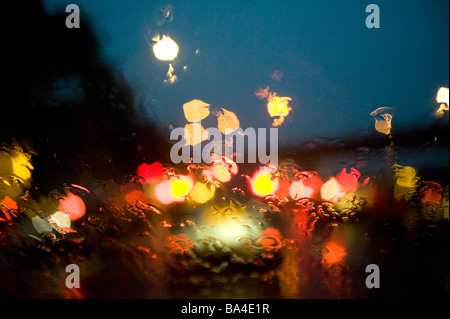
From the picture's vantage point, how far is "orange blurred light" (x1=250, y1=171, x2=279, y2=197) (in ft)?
2.71

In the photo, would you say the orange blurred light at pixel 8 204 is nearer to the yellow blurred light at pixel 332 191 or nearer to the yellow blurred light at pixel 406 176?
the yellow blurred light at pixel 332 191

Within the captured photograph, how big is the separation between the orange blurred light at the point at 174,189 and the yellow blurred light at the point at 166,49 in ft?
1.31

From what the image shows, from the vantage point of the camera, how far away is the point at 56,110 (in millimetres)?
797

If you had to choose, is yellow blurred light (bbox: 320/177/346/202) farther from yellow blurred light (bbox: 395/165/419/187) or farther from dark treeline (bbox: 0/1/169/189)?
dark treeline (bbox: 0/1/169/189)

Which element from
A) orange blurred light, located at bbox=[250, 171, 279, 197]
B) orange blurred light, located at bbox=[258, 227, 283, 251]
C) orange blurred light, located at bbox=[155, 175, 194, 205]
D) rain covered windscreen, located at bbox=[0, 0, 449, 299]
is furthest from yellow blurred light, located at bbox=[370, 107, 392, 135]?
orange blurred light, located at bbox=[155, 175, 194, 205]

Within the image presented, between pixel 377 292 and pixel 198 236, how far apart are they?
61 centimetres

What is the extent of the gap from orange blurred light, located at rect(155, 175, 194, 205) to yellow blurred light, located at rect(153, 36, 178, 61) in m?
0.40

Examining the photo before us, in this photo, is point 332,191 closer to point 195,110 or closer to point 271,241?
point 271,241

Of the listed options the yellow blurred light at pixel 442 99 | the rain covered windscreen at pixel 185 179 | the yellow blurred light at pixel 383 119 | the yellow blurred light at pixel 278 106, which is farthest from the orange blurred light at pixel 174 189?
the yellow blurred light at pixel 442 99

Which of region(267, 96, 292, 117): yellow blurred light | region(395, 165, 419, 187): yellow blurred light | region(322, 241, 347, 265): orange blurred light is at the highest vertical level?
region(267, 96, 292, 117): yellow blurred light

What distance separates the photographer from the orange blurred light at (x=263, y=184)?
2.71 feet

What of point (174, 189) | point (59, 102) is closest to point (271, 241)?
point (174, 189)

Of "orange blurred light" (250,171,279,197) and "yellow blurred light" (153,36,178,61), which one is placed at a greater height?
"yellow blurred light" (153,36,178,61)
